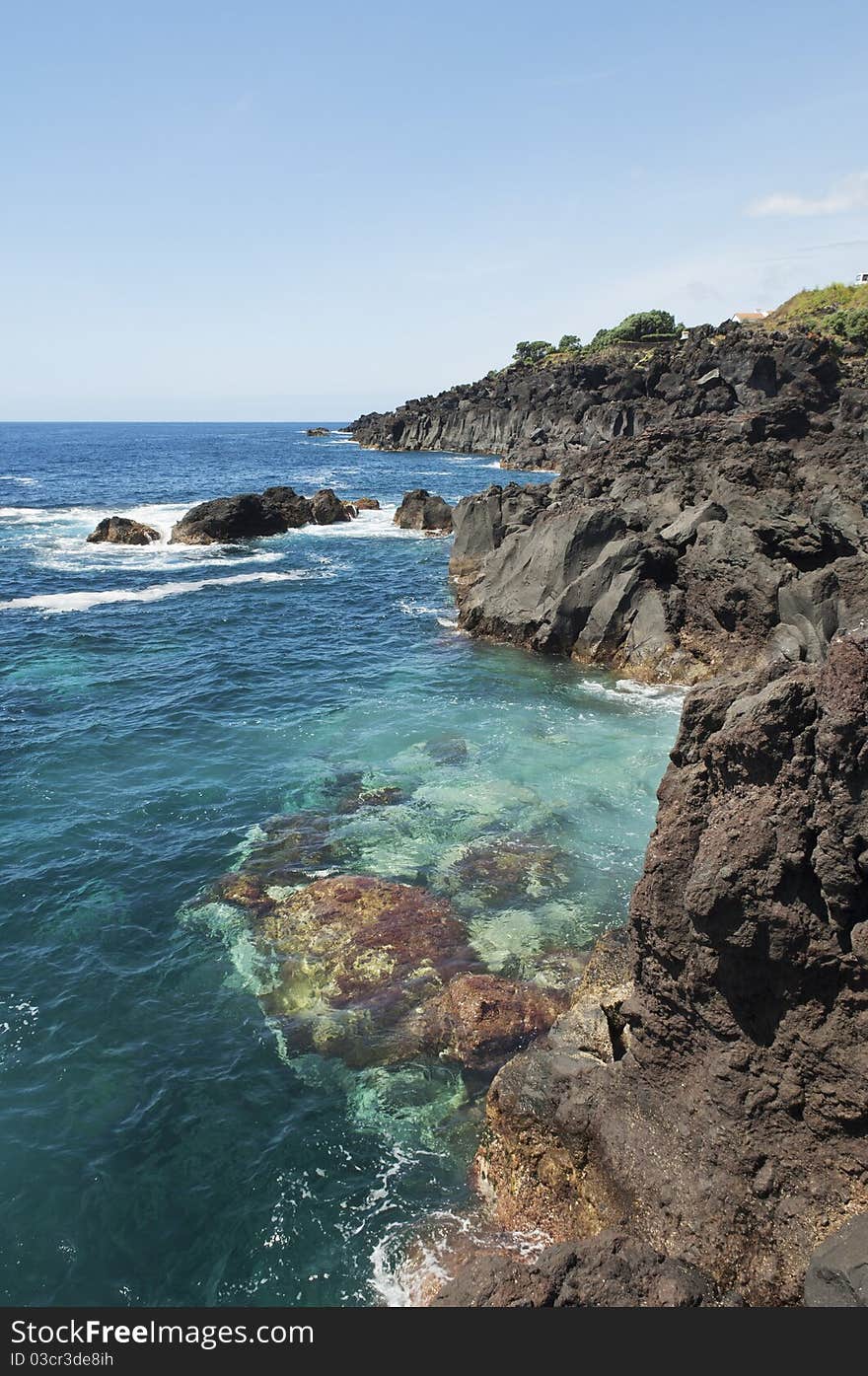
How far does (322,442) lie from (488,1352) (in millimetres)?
199274

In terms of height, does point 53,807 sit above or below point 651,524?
below

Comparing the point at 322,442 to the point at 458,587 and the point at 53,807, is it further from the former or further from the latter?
the point at 53,807

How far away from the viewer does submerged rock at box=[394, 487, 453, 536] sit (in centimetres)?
7025

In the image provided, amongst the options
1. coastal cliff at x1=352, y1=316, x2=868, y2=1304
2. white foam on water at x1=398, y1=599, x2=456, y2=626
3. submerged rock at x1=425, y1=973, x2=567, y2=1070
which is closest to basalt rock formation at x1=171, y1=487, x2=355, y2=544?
white foam on water at x1=398, y1=599, x2=456, y2=626

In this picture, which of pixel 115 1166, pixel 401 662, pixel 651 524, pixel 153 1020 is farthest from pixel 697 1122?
pixel 651 524

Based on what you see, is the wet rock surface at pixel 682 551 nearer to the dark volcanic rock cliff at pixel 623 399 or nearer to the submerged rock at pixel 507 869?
the submerged rock at pixel 507 869

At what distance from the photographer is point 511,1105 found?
11.2 metres

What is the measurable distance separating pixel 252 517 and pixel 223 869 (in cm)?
5273

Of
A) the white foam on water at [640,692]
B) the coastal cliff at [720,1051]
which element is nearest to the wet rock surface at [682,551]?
the white foam on water at [640,692]

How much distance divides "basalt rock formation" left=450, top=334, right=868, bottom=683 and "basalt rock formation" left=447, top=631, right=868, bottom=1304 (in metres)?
11.5

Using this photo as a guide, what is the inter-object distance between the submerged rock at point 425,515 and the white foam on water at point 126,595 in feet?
61.6

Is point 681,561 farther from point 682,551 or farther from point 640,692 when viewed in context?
point 640,692

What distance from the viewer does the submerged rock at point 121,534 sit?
208 ft

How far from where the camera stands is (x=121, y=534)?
6350 cm
